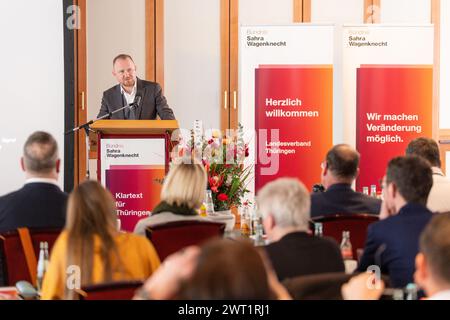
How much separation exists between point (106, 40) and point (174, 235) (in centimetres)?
551

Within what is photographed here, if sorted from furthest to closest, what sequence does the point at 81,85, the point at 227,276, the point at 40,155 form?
the point at 81,85, the point at 40,155, the point at 227,276

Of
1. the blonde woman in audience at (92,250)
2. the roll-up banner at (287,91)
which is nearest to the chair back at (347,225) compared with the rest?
the blonde woman in audience at (92,250)

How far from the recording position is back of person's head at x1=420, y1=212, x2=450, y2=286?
186 cm

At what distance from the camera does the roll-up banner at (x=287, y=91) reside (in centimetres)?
770

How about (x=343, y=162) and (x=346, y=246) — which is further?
(x=343, y=162)

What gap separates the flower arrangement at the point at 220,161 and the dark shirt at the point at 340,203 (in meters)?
0.90

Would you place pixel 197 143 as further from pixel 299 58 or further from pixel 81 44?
pixel 81 44

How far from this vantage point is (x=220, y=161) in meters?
5.01

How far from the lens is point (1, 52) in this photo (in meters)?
7.05

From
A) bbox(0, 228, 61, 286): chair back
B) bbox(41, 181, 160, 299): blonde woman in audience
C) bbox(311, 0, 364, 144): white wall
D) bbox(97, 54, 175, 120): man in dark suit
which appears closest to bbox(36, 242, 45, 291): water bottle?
bbox(0, 228, 61, 286): chair back

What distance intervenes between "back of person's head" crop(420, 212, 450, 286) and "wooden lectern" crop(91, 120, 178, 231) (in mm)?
3836

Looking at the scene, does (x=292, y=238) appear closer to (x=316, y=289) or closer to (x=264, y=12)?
(x=316, y=289)

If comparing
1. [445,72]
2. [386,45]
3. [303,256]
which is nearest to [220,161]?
[303,256]

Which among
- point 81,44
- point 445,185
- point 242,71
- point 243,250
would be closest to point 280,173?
point 242,71
